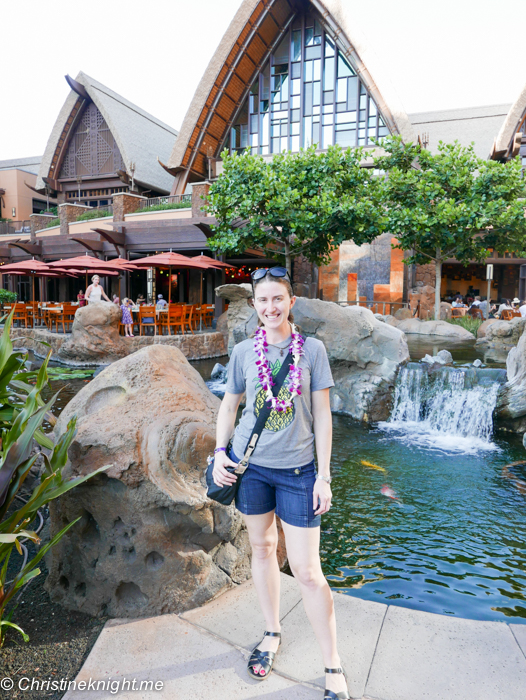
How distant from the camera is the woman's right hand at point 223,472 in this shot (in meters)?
2.01

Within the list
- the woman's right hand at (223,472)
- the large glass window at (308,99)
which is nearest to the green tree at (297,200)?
the large glass window at (308,99)

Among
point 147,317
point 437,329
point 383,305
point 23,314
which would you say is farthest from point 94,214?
point 437,329

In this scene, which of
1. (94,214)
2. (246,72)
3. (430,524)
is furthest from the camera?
(246,72)

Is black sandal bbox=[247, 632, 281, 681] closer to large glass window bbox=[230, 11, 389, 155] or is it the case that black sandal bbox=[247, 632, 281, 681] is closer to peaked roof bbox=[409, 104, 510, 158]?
large glass window bbox=[230, 11, 389, 155]

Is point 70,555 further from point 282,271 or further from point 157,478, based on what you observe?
point 282,271

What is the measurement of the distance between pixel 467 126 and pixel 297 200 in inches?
802

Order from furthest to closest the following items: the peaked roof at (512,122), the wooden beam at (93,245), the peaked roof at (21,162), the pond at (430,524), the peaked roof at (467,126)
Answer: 1. the peaked roof at (21,162)
2. the peaked roof at (467,126)
3. the peaked roof at (512,122)
4. the wooden beam at (93,245)
5. the pond at (430,524)

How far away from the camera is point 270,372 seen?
2.01 m

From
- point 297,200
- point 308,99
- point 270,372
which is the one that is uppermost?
point 308,99

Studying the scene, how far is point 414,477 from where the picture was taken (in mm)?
5605

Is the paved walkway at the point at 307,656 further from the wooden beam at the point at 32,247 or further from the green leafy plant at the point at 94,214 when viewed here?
the wooden beam at the point at 32,247

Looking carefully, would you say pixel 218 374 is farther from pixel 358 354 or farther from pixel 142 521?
pixel 142 521

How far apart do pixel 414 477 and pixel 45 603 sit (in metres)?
4.20

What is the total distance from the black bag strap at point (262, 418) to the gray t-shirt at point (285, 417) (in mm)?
17
